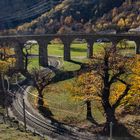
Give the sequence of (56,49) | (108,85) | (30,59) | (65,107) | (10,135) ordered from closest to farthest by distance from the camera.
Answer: (10,135)
(108,85)
(65,107)
(30,59)
(56,49)

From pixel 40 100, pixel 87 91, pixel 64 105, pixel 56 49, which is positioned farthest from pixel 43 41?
pixel 87 91

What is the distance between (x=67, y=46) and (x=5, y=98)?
59.3 metres

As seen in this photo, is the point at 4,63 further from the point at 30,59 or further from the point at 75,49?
the point at 75,49

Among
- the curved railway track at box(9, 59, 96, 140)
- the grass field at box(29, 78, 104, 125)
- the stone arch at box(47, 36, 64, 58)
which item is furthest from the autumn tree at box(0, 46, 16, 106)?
the stone arch at box(47, 36, 64, 58)

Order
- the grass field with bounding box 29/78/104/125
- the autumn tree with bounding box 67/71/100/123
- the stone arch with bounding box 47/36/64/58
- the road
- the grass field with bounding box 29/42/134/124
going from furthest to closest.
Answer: the stone arch with bounding box 47/36/64/58, the grass field with bounding box 29/42/134/124, the grass field with bounding box 29/78/104/125, the autumn tree with bounding box 67/71/100/123, the road

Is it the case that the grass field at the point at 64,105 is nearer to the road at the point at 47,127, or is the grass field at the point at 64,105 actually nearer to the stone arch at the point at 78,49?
the road at the point at 47,127

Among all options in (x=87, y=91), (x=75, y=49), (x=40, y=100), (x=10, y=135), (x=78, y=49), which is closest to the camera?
(x=10, y=135)

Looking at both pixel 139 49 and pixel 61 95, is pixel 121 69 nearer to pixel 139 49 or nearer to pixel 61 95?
pixel 61 95

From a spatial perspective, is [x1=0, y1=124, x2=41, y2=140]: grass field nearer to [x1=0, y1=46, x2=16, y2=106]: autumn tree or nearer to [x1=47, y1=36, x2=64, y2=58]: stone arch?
[x1=0, y1=46, x2=16, y2=106]: autumn tree

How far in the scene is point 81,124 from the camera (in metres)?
68.2

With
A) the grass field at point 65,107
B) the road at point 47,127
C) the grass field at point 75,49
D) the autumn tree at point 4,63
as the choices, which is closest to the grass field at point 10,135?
the road at point 47,127

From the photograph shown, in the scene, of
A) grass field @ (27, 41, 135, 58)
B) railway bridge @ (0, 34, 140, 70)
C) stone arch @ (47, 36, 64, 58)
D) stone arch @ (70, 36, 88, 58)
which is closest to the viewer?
railway bridge @ (0, 34, 140, 70)

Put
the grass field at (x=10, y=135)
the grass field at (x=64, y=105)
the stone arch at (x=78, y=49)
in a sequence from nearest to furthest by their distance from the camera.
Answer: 1. the grass field at (x=10, y=135)
2. the grass field at (x=64, y=105)
3. the stone arch at (x=78, y=49)

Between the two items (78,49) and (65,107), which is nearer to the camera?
(65,107)
